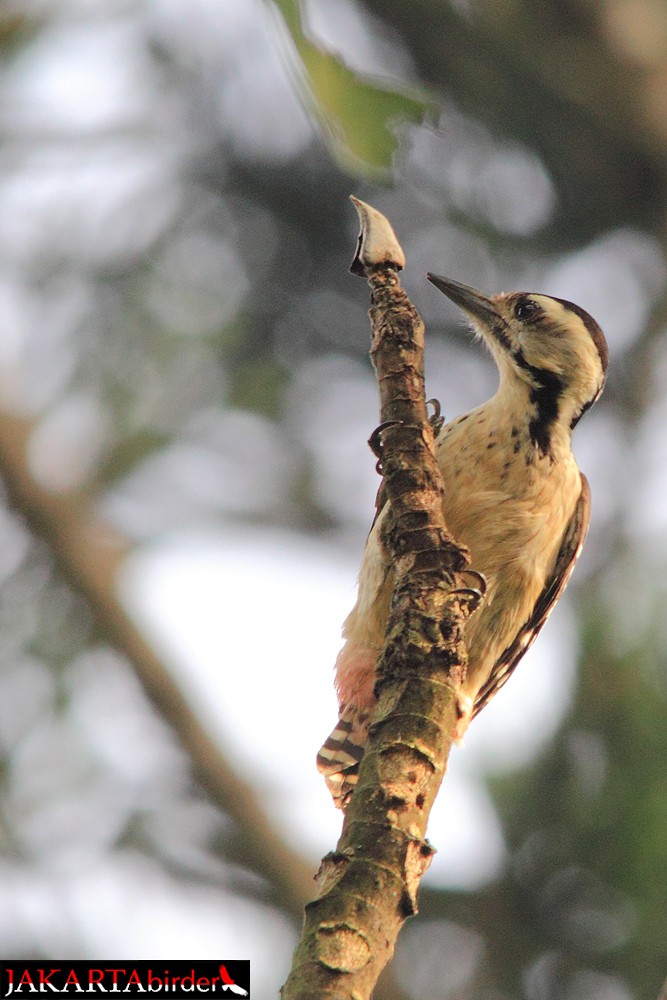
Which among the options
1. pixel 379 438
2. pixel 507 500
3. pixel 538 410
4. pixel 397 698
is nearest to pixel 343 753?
pixel 507 500

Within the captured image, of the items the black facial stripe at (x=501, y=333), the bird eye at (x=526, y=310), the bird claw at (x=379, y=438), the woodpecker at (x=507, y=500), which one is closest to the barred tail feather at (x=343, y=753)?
the woodpecker at (x=507, y=500)

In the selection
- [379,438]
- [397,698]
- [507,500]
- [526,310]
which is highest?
[526,310]

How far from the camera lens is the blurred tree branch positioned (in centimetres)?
507

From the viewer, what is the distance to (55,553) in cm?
523

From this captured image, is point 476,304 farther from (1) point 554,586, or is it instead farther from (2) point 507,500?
(1) point 554,586

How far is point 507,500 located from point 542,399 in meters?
0.48

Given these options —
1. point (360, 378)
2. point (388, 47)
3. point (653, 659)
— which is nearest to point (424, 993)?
point (653, 659)

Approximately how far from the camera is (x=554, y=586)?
4.24m

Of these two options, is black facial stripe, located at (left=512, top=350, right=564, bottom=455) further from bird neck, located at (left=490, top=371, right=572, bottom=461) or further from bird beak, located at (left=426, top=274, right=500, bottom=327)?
bird beak, located at (left=426, top=274, right=500, bottom=327)

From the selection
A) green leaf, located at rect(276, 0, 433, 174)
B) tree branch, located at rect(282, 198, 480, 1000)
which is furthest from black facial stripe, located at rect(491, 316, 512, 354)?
green leaf, located at rect(276, 0, 433, 174)

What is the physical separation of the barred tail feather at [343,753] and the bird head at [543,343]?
1.29 meters

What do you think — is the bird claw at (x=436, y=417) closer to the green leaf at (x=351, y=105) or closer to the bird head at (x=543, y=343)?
the bird head at (x=543, y=343)

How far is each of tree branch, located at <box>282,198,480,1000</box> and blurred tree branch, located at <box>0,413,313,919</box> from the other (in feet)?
10.2

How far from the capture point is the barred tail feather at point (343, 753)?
3.71 m
